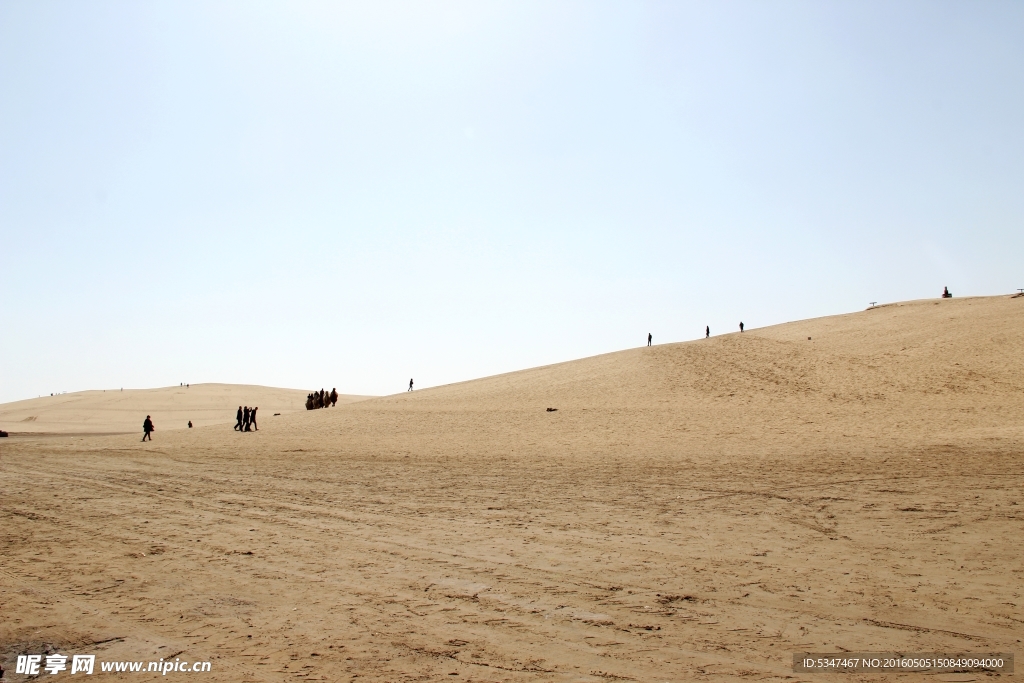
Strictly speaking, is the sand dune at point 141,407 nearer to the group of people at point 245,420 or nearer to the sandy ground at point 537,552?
the group of people at point 245,420

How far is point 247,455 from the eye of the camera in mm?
22094

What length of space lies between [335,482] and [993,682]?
12965mm

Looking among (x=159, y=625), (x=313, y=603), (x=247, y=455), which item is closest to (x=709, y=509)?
(x=313, y=603)

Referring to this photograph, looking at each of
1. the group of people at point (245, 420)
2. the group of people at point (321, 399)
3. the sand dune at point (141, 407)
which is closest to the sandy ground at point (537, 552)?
the group of people at point (245, 420)

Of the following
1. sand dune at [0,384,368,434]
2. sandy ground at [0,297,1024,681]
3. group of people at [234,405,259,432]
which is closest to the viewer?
sandy ground at [0,297,1024,681]

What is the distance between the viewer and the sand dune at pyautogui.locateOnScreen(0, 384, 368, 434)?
4916cm

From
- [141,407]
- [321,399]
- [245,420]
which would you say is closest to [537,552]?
[245,420]

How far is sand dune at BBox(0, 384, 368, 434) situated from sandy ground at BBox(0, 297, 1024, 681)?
2935 cm

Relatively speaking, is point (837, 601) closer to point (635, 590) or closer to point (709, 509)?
point (635, 590)

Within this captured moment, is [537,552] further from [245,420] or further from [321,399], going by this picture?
[321,399]

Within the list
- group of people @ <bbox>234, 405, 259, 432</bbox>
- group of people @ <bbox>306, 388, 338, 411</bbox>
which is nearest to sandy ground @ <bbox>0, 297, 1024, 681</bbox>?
group of people @ <bbox>234, 405, 259, 432</bbox>

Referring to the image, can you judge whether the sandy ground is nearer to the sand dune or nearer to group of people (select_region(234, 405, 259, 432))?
group of people (select_region(234, 405, 259, 432))

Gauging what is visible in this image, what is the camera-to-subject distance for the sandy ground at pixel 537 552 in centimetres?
601

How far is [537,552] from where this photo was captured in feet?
29.7
